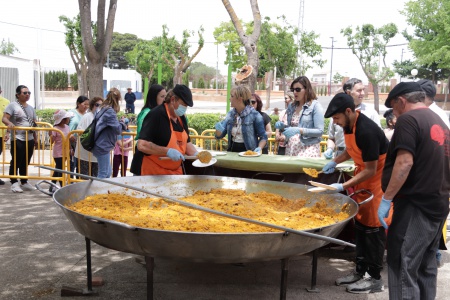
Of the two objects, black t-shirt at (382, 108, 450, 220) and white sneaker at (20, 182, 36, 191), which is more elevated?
black t-shirt at (382, 108, 450, 220)

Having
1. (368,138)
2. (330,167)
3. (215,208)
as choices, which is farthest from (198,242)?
(330,167)

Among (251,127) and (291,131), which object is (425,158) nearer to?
(291,131)

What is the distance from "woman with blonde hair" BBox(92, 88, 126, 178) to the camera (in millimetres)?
6238

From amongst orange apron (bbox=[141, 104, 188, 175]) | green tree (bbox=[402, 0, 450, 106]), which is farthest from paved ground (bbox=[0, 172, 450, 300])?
green tree (bbox=[402, 0, 450, 106])

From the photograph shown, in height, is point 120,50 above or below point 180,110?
above

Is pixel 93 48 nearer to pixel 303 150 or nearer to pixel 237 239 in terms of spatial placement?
pixel 303 150

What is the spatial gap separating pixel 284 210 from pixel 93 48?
25.0 feet

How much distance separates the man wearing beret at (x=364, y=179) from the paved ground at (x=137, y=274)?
0.16m

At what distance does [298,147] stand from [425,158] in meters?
2.63

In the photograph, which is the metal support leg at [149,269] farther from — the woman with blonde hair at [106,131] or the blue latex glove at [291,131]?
the woman with blonde hair at [106,131]

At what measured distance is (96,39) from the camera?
10.5 meters

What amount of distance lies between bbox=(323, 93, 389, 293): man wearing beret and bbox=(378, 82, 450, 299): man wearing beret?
43cm

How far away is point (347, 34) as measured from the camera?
3459 cm

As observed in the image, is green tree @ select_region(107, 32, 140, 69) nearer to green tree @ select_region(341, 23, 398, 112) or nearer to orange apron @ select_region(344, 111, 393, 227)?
green tree @ select_region(341, 23, 398, 112)
